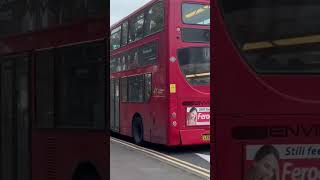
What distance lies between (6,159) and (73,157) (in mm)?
1551

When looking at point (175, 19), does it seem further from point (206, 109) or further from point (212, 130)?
point (212, 130)

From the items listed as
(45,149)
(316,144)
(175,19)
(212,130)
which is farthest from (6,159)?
(175,19)

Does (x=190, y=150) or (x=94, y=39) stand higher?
(x=94, y=39)

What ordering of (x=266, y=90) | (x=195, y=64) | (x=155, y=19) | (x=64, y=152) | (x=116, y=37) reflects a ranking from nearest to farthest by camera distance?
(x=266, y=90) → (x=64, y=152) → (x=195, y=64) → (x=155, y=19) → (x=116, y=37)

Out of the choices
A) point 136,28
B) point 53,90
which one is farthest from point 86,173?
point 136,28

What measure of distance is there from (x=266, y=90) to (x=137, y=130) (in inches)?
484

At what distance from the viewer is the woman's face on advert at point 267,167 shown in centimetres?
391

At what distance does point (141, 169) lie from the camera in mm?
11344

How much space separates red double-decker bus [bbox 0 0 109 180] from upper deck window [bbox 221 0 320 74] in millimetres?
1812

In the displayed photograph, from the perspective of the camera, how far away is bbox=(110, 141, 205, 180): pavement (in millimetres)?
10289

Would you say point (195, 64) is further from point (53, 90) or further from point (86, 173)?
point (86, 173)

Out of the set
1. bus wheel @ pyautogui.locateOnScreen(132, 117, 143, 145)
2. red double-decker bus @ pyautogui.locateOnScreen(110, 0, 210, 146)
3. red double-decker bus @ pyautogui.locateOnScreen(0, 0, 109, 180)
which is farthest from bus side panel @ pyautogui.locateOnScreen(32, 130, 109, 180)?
bus wheel @ pyautogui.locateOnScreen(132, 117, 143, 145)

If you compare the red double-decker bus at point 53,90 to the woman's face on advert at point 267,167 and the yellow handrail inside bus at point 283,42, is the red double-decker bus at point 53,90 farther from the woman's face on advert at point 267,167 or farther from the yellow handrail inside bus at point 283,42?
the woman's face on advert at point 267,167

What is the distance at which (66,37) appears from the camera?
6.04 meters
